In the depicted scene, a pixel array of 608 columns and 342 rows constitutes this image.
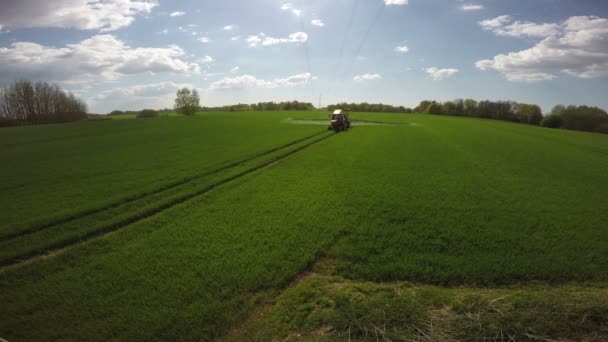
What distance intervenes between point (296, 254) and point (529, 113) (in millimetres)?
97139

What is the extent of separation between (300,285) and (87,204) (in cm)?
952

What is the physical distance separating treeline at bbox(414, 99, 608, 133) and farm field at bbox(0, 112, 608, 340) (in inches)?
2784

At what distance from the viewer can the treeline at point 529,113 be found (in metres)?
62.0

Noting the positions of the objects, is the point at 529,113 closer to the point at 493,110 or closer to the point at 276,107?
the point at 493,110

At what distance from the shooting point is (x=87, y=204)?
10.2 metres

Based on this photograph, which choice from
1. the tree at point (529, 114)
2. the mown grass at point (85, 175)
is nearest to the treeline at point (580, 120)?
the tree at point (529, 114)

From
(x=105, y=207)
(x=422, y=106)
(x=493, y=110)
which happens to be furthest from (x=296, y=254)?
(x=422, y=106)

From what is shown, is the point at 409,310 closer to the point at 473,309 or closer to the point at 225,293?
the point at 473,309

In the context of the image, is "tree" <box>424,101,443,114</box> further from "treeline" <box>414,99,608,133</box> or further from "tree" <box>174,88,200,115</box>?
"tree" <box>174,88,200,115</box>

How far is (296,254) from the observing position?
700cm

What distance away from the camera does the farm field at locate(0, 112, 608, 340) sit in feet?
15.9

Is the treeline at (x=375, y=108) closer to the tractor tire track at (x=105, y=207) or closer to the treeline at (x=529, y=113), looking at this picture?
the treeline at (x=529, y=113)

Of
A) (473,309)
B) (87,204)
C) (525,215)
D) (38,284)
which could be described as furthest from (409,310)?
(87,204)

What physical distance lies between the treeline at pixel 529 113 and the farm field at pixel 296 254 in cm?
7071
